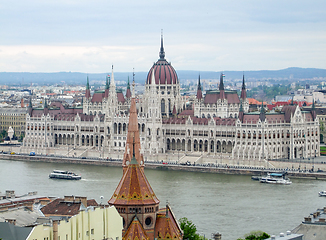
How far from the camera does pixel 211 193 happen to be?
72.9 meters

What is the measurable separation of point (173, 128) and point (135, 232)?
234 ft

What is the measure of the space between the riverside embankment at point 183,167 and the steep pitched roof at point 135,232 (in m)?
52.0

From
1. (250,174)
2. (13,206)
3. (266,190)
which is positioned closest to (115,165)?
(250,174)

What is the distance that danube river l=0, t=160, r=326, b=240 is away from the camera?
58.0 metres

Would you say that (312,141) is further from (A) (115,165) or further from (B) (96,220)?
(B) (96,220)

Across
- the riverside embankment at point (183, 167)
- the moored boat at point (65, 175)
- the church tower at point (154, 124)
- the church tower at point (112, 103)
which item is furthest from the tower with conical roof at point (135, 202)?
the church tower at point (112, 103)

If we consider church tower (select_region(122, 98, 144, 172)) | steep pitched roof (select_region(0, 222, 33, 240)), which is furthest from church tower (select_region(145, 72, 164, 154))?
steep pitched roof (select_region(0, 222, 33, 240))

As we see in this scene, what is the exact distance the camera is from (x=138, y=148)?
39.3 m

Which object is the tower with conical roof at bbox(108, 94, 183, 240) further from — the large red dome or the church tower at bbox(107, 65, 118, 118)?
the large red dome

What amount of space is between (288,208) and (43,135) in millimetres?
57185

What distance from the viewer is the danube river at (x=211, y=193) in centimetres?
5803

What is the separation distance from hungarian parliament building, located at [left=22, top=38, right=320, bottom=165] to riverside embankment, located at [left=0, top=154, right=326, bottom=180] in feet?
7.94

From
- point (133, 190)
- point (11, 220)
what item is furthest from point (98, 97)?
point (11, 220)

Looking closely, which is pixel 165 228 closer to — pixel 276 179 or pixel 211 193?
pixel 211 193
